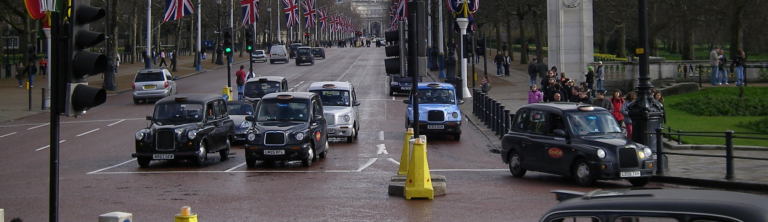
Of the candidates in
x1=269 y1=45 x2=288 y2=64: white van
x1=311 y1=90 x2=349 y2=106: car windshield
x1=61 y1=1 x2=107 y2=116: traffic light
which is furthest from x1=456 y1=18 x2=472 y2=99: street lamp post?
x1=269 y1=45 x2=288 y2=64: white van

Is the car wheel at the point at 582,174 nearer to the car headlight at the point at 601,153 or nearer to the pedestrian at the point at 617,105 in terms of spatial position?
the car headlight at the point at 601,153

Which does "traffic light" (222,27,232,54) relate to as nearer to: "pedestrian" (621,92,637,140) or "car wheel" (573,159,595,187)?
"pedestrian" (621,92,637,140)

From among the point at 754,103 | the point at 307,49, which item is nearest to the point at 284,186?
the point at 754,103

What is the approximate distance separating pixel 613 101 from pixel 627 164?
21.3 ft

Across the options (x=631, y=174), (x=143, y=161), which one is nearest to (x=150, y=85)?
(x=143, y=161)

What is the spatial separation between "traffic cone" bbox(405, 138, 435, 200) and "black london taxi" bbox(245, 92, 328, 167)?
5.25 meters

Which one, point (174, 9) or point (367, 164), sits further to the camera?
point (174, 9)

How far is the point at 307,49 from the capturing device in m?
74.9

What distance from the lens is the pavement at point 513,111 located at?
1520cm

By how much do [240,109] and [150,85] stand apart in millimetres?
14772

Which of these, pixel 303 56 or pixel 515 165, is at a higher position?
pixel 303 56

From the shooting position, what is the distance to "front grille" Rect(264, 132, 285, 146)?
1844 cm

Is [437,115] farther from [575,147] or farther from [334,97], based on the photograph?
[575,147]

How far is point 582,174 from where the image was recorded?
1502cm
